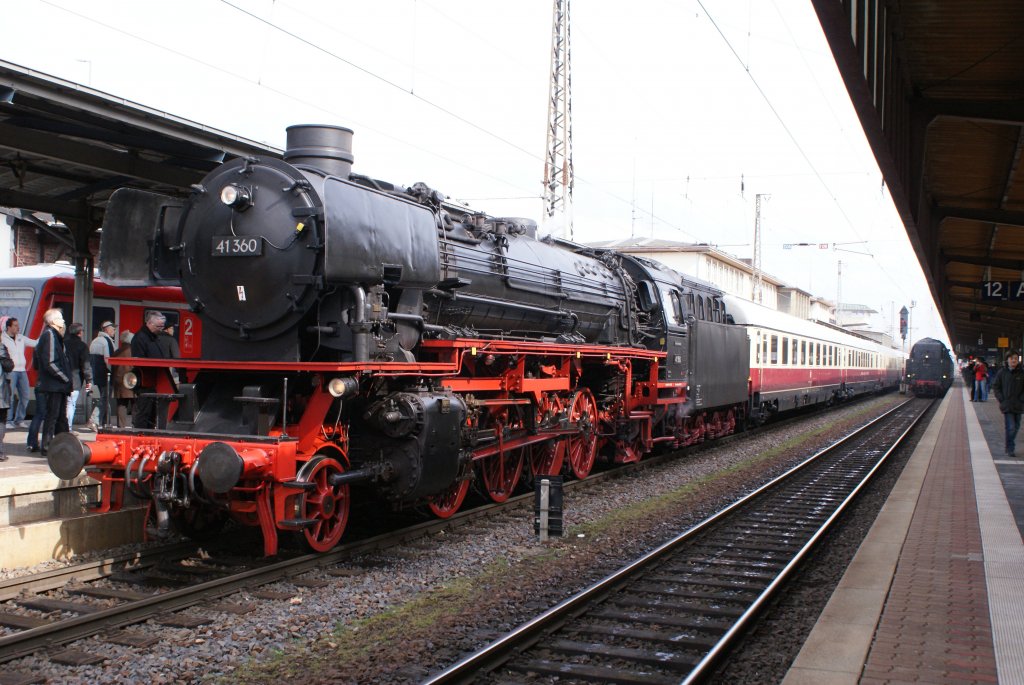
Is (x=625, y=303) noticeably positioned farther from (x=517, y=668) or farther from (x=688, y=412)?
(x=517, y=668)

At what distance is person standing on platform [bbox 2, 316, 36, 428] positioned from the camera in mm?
11672

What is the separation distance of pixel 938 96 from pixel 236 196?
7766mm

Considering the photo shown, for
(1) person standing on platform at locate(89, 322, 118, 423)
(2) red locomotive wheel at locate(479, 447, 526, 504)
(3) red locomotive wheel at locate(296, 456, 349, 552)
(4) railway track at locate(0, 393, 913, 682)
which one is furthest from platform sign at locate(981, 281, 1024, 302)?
(1) person standing on platform at locate(89, 322, 118, 423)

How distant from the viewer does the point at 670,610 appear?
21.0 ft

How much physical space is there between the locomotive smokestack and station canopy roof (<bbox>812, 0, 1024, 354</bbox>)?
422 cm

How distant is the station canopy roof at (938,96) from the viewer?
7098mm

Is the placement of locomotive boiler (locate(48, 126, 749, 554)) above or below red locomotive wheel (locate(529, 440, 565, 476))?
above

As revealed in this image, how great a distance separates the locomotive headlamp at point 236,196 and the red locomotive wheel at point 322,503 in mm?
2189

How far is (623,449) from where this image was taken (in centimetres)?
1409

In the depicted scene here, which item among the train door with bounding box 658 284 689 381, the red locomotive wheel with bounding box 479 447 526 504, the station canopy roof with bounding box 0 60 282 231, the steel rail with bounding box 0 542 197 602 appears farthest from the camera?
the train door with bounding box 658 284 689 381

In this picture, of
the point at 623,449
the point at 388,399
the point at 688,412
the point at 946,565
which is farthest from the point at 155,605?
the point at 688,412

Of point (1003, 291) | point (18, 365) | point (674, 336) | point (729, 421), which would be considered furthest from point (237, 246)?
point (1003, 291)

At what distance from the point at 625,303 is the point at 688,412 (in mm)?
3117

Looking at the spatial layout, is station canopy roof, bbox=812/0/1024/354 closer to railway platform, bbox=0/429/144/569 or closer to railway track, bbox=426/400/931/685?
railway track, bbox=426/400/931/685
